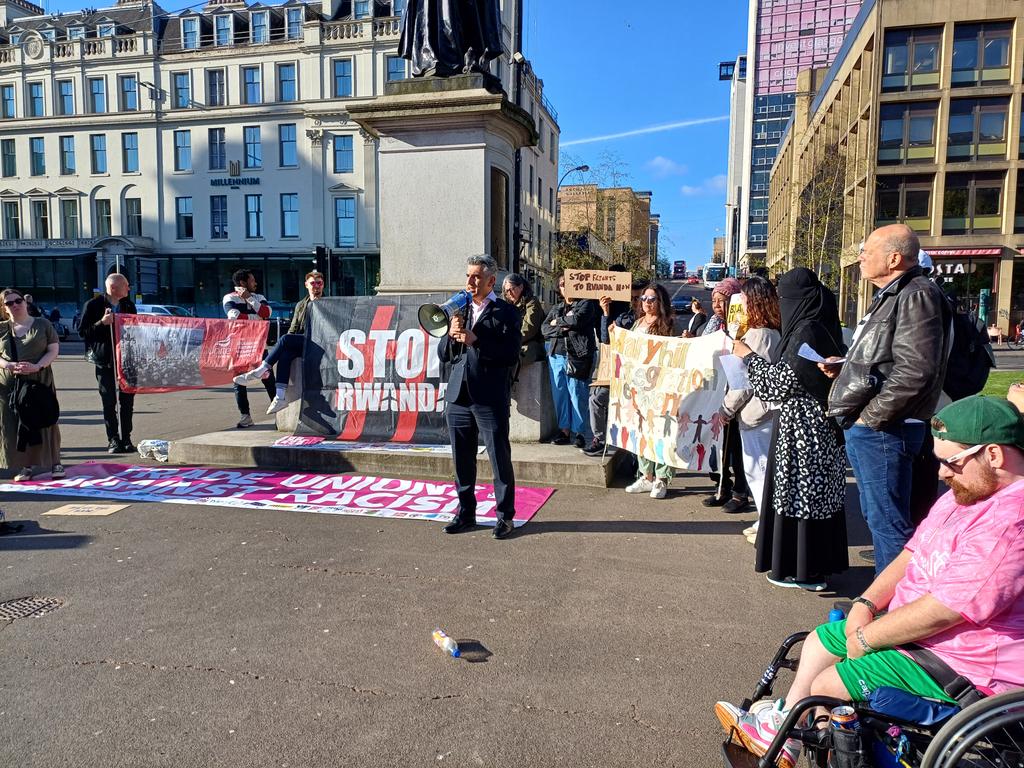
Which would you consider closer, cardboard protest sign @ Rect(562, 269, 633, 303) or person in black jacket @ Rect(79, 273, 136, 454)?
cardboard protest sign @ Rect(562, 269, 633, 303)

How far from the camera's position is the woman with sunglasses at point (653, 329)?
666 cm

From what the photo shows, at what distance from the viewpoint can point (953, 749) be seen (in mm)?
2035

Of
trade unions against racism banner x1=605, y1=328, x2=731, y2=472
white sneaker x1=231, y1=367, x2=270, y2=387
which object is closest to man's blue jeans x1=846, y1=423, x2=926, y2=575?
trade unions against racism banner x1=605, y1=328, x2=731, y2=472

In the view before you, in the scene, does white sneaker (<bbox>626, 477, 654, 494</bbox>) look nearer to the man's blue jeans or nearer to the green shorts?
the man's blue jeans

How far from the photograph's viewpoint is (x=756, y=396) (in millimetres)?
4848

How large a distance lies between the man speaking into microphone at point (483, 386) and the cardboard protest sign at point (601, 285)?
7.45ft

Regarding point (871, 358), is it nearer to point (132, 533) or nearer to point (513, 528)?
point (513, 528)

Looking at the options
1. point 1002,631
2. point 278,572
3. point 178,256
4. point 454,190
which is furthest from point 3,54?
point 1002,631

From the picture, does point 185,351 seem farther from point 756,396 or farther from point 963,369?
point 963,369

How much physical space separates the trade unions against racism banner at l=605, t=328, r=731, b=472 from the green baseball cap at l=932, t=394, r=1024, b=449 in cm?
331

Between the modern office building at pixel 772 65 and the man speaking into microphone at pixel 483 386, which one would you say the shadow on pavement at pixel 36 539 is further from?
the modern office building at pixel 772 65

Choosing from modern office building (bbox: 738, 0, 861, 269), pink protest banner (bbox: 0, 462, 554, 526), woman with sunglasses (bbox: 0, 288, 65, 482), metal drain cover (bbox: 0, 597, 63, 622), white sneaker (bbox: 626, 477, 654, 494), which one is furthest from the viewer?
modern office building (bbox: 738, 0, 861, 269)

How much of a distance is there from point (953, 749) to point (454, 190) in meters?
7.05

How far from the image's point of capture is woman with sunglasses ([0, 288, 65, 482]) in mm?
6895
